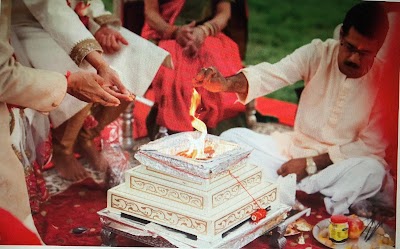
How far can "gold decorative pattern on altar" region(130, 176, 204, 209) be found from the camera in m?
3.18

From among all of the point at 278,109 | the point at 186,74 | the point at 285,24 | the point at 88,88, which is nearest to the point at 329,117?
the point at 278,109

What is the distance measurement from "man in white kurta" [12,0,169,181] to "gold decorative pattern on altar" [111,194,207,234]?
1.07ft

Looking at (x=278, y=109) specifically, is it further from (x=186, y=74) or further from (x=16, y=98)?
(x=16, y=98)

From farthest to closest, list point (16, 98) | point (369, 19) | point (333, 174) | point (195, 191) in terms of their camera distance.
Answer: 1. point (333, 174)
2. point (369, 19)
3. point (16, 98)
4. point (195, 191)

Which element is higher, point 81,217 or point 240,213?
point 240,213

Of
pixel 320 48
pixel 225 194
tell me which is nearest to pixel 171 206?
pixel 225 194

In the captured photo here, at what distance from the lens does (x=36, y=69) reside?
132 inches

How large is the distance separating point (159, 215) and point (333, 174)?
877 millimetres

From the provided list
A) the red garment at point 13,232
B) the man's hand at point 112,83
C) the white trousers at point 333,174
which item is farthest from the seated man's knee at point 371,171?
the red garment at point 13,232

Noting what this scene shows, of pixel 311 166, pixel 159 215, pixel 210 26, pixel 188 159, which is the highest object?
pixel 210 26

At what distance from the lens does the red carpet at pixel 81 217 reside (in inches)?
134

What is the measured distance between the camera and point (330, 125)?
11.6 feet

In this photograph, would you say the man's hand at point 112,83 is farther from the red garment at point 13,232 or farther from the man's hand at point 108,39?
the red garment at point 13,232

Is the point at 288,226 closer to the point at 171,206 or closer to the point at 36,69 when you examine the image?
the point at 171,206
